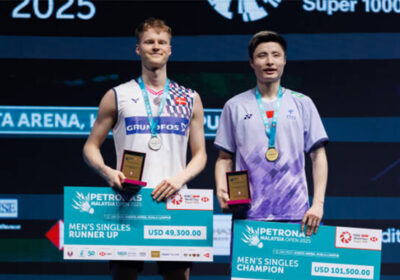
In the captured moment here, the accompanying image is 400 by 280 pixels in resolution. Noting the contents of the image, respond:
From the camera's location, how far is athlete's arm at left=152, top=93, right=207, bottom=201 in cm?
257

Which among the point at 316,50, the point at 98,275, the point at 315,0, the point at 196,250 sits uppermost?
the point at 315,0

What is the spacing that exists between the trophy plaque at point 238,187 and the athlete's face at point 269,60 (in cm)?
50

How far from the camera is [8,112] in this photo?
4289 mm

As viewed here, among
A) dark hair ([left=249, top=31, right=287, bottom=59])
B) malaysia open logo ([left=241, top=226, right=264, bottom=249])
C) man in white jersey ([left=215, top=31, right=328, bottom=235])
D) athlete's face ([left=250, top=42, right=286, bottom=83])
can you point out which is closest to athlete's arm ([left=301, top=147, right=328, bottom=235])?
man in white jersey ([left=215, top=31, right=328, bottom=235])

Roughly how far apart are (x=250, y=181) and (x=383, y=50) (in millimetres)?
2236

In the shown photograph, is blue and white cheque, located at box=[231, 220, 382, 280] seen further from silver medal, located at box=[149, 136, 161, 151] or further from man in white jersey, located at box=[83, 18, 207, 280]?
silver medal, located at box=[149, 136, 161, 151]

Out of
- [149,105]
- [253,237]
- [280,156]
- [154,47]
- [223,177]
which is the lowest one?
[253,237]

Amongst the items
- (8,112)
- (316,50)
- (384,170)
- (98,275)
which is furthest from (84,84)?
(384,170)

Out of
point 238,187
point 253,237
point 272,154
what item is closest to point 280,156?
point 272,154

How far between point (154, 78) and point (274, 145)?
0.67m

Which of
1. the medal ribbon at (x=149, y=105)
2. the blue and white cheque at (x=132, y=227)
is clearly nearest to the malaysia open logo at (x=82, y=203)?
Answer: the blue and white cheque at (x=132, y=227)

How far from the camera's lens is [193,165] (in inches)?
106

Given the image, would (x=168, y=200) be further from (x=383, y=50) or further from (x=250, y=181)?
(x=383, y=50)

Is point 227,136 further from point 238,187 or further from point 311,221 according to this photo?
point 311,221
